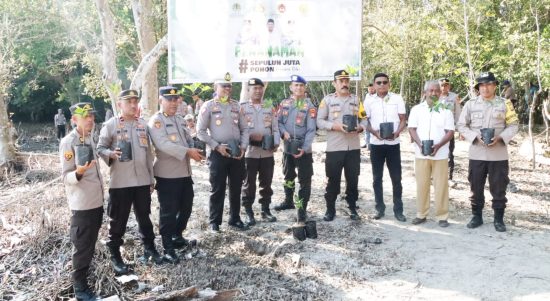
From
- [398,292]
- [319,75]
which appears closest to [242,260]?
[398,292]

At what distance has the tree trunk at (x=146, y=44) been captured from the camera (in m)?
7.92

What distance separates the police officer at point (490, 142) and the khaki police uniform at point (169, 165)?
132 inches

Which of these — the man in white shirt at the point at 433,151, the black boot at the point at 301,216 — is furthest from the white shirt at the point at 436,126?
the black boot at the point at 301,216

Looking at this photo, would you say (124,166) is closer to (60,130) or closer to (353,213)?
(353,213)

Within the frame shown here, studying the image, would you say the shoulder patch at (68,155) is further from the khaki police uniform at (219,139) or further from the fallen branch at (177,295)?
the khaki police uniform at (219,139)

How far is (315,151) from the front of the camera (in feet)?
40.3

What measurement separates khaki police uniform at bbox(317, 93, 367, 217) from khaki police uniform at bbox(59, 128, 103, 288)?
2.86 metres

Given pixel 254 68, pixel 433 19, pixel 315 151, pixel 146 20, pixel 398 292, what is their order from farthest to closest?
1. pixel 315 151
2. pixel 433 19
3. pixel 146 20
4. pixel 254 68
5. pixel 398 292

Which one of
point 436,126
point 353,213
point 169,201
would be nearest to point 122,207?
point 169,201

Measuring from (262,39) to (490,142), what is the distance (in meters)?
3.13

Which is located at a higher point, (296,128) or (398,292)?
(296,128)

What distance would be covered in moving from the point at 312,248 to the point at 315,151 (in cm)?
753

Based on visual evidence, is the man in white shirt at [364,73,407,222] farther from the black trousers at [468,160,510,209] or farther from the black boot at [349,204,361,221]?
the black trousers at [468,160,510,209]

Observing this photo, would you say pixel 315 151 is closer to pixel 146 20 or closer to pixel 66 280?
pixel 146 20
